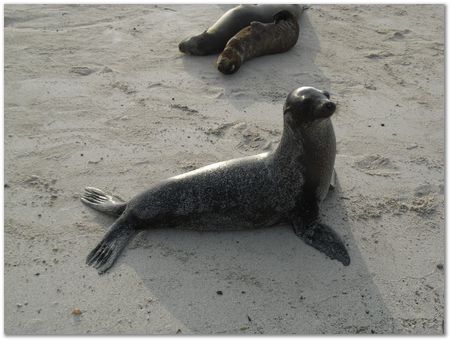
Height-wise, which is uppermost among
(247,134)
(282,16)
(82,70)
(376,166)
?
(282,16)

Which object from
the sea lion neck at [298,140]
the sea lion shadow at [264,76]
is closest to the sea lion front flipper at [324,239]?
the sea lion neck at [298,140]

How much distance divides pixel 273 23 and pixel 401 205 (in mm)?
3537

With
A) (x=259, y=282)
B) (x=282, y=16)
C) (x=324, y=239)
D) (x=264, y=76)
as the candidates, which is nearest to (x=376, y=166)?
(x=324, y=239)

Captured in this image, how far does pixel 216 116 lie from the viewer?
585 centimetres

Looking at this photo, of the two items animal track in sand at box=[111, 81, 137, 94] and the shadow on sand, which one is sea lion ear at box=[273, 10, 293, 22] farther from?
the shadow on sand

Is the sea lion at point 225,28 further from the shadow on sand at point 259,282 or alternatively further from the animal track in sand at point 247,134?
the shadow on sand at point 259,282

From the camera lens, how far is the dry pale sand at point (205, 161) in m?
3.80

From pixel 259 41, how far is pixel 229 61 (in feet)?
1.98

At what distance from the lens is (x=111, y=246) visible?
4.24 m

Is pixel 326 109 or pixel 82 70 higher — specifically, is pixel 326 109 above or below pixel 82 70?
above

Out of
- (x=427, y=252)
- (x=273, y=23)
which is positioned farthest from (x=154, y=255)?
(x=273, y=23)

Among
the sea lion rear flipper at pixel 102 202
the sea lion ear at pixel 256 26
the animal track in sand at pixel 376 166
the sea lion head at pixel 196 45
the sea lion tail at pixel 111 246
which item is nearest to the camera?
the sea lion tail at pixel 111 246

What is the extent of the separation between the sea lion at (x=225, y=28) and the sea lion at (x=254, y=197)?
3250mm

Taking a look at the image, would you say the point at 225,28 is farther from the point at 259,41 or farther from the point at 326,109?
the point at 326,109
